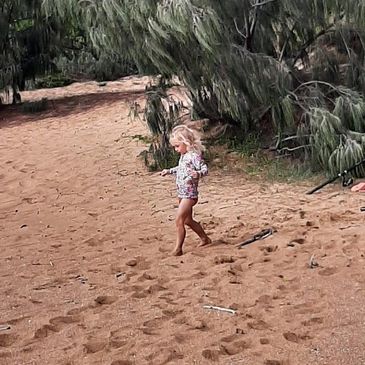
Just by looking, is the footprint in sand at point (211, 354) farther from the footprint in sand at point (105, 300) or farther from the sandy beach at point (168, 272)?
the footprint in sand at point (105, 300)

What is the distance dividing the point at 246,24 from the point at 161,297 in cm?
540

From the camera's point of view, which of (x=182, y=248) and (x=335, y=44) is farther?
(x=335, y=44)

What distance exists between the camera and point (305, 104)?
30.2 ft

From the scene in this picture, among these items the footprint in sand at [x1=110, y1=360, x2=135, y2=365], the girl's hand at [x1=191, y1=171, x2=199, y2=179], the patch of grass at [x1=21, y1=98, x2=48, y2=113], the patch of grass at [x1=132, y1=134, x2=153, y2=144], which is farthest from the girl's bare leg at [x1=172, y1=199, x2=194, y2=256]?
the patch of grass at [x1=21, y1=98, x2=48, y2=113]

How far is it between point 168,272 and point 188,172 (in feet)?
3.02

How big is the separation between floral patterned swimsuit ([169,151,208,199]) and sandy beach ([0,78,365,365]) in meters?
0.52

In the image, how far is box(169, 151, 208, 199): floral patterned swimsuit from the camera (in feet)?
19.5

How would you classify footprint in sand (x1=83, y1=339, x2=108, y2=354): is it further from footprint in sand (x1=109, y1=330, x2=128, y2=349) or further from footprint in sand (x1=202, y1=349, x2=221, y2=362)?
footprint in sand (x1=202, y1=349, x2=221, y2=362)

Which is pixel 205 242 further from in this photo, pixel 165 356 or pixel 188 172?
pixel 165 356

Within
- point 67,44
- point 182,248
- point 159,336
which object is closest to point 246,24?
point 182,248

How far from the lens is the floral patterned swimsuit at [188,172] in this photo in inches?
234

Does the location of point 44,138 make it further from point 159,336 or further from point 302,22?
point 159,336

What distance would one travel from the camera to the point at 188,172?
234 inches

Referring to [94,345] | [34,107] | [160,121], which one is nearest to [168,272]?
[94,345]
